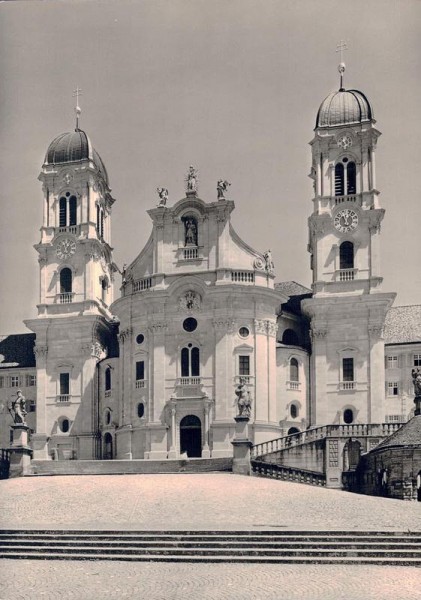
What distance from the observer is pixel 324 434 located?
186ft

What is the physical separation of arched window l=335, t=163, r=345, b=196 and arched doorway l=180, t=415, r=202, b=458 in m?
17.5

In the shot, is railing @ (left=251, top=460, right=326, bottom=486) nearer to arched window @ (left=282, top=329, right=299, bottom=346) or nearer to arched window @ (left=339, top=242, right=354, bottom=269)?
arched window @ (left=282, top=329, right=299, bottom=346)

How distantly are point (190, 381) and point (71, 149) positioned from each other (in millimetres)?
20107

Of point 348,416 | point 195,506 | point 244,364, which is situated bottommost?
point 195,506

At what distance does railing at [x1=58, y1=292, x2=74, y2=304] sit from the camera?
235ft

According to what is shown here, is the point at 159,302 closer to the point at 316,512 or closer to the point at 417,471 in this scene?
the point at 417,471

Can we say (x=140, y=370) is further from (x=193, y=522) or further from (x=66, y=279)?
(x=193, y=522)

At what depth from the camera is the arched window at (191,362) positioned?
213 ft

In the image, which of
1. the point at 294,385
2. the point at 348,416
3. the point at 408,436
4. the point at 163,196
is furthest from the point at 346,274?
the point at 408,436

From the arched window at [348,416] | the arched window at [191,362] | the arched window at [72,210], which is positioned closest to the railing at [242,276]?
the arched window at [191,362]

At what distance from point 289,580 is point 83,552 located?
7.45 m

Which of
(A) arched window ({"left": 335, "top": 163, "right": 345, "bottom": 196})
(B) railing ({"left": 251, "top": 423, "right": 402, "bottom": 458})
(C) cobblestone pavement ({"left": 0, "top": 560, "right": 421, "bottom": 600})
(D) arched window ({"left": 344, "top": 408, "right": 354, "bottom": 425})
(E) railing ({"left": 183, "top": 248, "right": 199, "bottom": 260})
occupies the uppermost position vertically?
(A) arched window ({"left": 335, "top": 163, "right": 345, "bottom": 196})

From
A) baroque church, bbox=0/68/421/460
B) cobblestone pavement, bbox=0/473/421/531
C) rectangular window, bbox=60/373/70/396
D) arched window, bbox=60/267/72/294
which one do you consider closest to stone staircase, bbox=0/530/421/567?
cobblestone pavement, bbox=0/473/421/531

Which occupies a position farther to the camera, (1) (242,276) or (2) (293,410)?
(2) (293,410)
